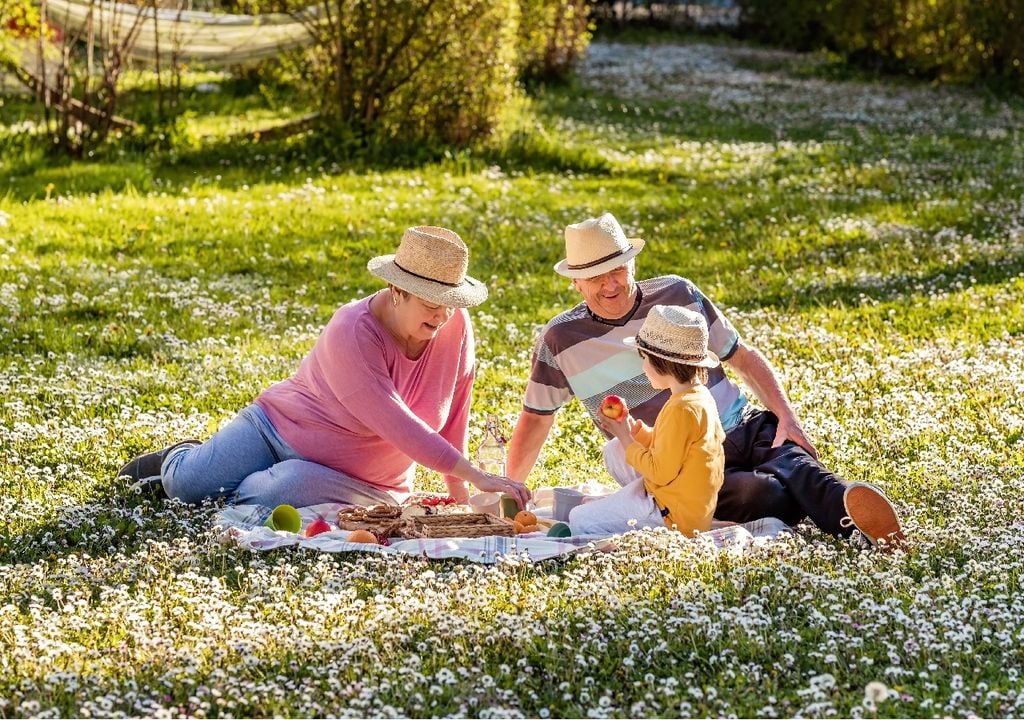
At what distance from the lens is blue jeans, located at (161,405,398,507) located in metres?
6.83

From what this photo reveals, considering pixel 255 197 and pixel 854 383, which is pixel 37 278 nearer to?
pixel 255 197

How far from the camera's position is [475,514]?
259 inches

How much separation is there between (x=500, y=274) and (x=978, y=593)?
24.8 feet

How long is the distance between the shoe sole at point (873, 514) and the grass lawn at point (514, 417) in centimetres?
13

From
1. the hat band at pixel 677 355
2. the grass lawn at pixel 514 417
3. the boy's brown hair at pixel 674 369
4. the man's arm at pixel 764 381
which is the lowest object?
the grass lawn at pixel 514 417

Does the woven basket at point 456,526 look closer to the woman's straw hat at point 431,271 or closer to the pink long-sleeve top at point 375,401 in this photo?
the pink long-sleeve top at point 375,401

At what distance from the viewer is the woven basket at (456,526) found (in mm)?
6430

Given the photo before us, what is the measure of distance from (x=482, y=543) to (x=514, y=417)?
7.64 feet

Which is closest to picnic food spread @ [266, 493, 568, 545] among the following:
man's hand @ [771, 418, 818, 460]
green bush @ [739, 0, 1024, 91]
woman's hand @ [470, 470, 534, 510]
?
woman's hand @ [470, 470, 534, 510]

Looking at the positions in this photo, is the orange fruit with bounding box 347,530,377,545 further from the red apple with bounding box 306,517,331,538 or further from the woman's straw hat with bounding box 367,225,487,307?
the woman's straw hat with bounding box 367,225,487,307

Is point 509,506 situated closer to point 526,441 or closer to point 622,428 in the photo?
point 526,441

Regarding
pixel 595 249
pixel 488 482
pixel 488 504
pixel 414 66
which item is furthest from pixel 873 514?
pixel 414 66

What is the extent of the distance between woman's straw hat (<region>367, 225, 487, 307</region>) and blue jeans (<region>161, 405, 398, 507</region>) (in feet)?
3.60

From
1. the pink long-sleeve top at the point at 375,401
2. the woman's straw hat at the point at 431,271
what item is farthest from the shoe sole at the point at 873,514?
the woman's straw hat at the point at 431,271
